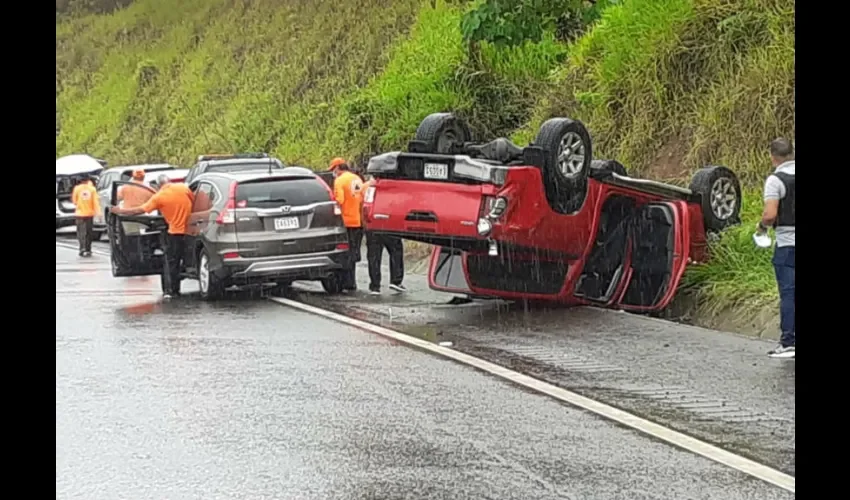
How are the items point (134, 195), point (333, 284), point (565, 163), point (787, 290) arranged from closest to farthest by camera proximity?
1. point (787, 290)
2. point (565, 163)
3. point (333, 284)
4. point (134, 195)

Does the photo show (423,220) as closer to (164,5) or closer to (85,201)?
(85,201)

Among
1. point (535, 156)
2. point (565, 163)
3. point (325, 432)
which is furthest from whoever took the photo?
point (565, 163)

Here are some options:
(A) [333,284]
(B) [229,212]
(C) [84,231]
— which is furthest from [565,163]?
(C) [84,231]

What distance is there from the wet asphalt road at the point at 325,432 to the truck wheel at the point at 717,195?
3.75 metres

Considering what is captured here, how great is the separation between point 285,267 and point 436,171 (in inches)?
140

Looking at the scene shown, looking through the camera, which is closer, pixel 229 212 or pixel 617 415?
pixel 617 415

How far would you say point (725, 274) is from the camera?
13.2 m

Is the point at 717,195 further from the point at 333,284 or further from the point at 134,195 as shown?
the point at 134,195

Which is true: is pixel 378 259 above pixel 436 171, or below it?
below

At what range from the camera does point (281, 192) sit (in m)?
16.1

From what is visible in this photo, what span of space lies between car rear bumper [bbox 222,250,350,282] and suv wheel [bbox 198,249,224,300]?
0.24 meters

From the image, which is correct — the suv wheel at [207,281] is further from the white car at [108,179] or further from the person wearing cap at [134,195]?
the white car at [108,179]
